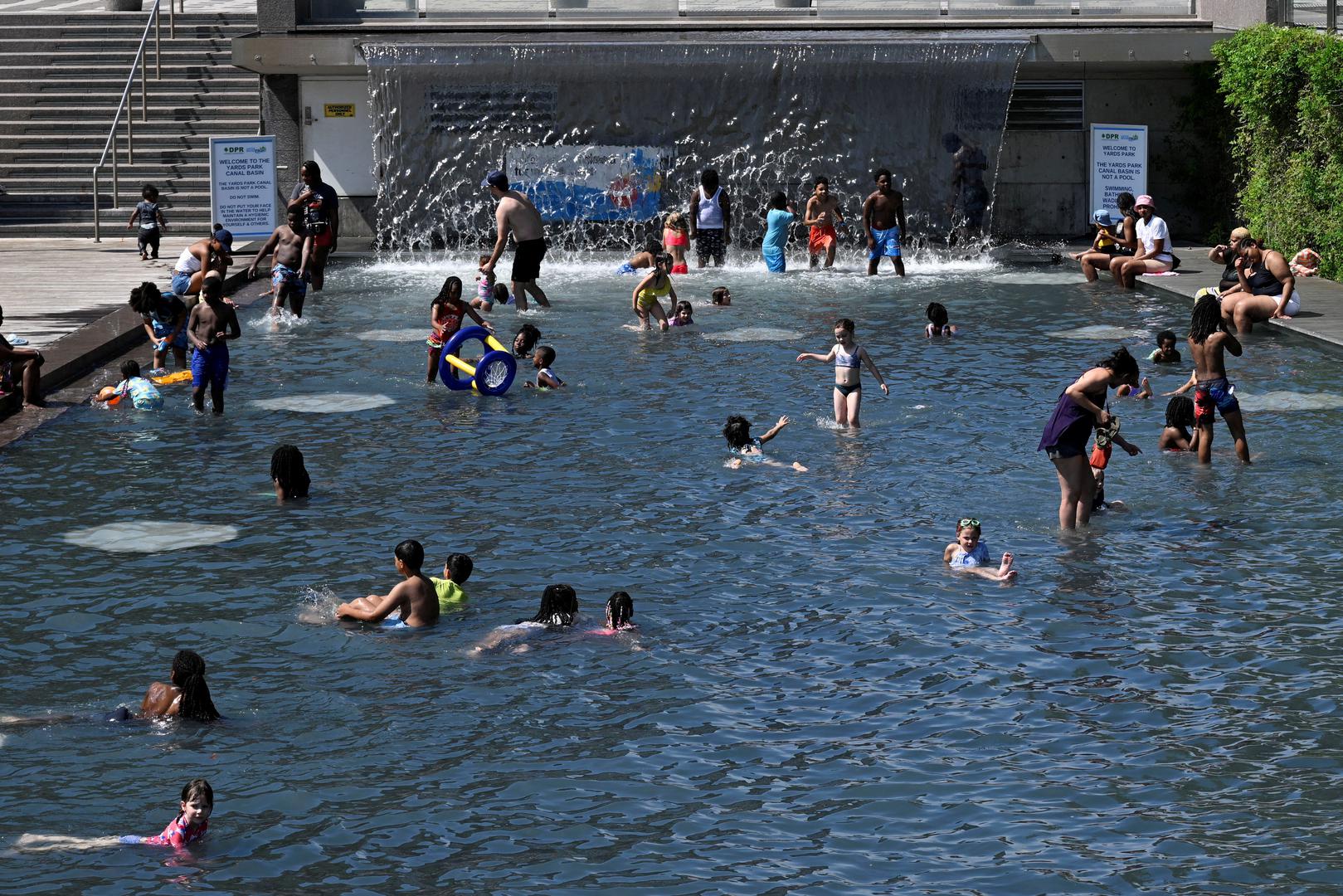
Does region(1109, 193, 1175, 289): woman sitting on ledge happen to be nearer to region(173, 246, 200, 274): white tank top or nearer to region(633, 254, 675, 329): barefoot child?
region(633, 254, 675, 329): barefoot child

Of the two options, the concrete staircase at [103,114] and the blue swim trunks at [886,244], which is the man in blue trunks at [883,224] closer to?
the blue swim trunks at [886,244]

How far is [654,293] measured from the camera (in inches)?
920

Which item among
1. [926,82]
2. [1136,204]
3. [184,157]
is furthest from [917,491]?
[184,157]

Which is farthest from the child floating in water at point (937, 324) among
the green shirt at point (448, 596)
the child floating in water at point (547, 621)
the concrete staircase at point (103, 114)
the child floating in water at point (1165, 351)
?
the concrete staircase at point (103, 114)

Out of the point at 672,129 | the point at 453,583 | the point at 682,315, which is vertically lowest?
the point at 453,583

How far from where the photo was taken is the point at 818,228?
29.9 m

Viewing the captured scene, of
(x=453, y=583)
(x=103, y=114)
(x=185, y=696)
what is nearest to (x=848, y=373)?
(x=453, y=583)

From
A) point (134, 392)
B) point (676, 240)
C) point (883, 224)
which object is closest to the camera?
point (134, 392)

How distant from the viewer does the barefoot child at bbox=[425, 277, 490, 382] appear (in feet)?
65.3

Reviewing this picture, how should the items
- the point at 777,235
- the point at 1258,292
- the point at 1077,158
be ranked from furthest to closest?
the point at 1077,158
the point at 777,235
the point at 1258,292

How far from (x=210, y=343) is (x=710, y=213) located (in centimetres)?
1329

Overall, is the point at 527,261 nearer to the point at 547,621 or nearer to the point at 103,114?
the point at 547,621

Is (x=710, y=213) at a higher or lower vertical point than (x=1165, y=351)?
higher

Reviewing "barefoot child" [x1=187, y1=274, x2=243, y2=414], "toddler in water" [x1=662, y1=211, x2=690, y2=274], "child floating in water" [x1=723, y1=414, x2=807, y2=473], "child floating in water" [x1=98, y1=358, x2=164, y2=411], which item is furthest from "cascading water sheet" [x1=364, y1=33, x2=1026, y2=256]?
"child floating in water" [x1=723, y1=414, x2=807, y2=473]
